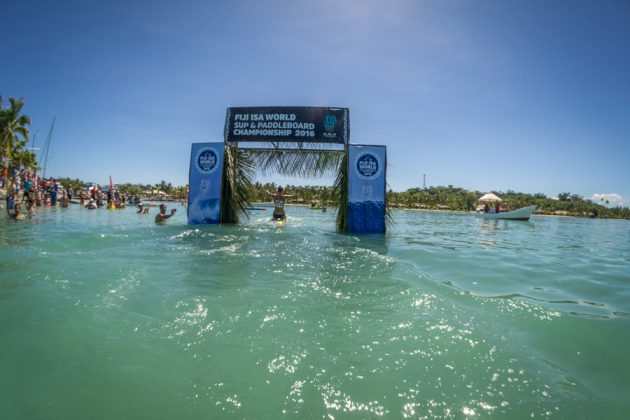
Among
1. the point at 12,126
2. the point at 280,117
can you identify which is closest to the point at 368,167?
the point at 280,117

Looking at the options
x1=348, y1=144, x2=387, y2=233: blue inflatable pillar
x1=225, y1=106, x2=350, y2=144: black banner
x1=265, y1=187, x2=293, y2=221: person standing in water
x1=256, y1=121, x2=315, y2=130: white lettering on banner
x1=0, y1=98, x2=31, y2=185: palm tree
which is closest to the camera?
x1=348, y1=144, x2=387, y2=233: blue inflatable pillar

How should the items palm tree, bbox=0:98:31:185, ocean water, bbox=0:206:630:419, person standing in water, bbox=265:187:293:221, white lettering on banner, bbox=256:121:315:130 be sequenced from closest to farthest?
ocean water, bbox=0:206:630:419
white lettering on banner, bbox=256:121:315:130
person standing in water, bbox=265:187:293:221
palm tree, bbox=0:98:31:185

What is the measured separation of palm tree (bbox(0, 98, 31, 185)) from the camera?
36281mm

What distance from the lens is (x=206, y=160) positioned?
13.9 m

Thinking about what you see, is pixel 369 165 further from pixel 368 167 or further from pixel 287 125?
pixel 287 125

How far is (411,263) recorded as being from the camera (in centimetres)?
695

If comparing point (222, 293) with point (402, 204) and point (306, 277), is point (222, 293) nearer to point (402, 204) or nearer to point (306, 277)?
point (306, 277)

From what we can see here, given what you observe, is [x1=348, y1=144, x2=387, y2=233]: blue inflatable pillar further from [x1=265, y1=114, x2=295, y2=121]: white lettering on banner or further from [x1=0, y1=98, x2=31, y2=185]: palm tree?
[x1=0, y1=98, x2=31, y2=185]: palm tree

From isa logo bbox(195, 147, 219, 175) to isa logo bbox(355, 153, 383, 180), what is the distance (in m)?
6.32

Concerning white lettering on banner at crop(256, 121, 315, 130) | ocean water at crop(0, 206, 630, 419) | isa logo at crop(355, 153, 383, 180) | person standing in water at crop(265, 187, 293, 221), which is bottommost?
ocean water at crop(0, 206, 630, 419)

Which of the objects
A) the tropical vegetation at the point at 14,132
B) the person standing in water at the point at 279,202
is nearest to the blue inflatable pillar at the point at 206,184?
the person standing in water at the point at 279,202

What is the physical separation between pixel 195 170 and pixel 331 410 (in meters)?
13.4

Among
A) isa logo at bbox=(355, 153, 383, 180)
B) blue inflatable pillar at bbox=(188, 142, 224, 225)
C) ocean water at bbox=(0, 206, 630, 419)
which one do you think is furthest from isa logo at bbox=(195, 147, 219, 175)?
ocean water at bbox=(0, 206, 630, 419)

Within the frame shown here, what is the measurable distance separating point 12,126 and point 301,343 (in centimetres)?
5139
